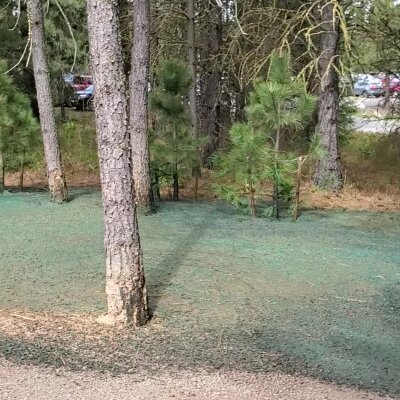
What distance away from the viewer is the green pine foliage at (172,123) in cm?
1023

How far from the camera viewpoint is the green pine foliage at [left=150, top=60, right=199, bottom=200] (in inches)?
403

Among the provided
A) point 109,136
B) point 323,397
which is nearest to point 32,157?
point 109,136

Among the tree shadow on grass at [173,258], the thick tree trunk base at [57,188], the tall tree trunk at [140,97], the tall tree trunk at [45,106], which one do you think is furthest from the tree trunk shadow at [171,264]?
the tall tree trunk at [45,106]

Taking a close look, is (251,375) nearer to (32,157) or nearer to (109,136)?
(109,136)

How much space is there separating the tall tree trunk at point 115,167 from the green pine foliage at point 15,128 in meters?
6.88

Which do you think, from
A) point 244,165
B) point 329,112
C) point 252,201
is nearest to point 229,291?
point 244,165

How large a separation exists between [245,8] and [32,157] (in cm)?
521

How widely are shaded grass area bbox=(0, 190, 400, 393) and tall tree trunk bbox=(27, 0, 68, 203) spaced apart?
1004 millimetres

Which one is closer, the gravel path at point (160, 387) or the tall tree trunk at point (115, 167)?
the gravel path at point (160, 387)

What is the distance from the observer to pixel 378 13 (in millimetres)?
12305

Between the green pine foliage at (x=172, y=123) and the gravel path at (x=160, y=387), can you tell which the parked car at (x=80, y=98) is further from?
the gravel path at (x=160, y=387)

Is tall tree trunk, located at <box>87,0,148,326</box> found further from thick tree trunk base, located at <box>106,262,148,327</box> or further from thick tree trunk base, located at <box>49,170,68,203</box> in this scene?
thick tree trunk base, located at <box>49,170,68,203</box>

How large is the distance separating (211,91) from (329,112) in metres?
5.02

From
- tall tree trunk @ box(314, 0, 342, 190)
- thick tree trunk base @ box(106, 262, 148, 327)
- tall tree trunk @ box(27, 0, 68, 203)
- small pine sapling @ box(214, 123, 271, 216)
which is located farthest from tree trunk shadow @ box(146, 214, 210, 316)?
tall tree trunk @ box(314, 0, 342, 190)
